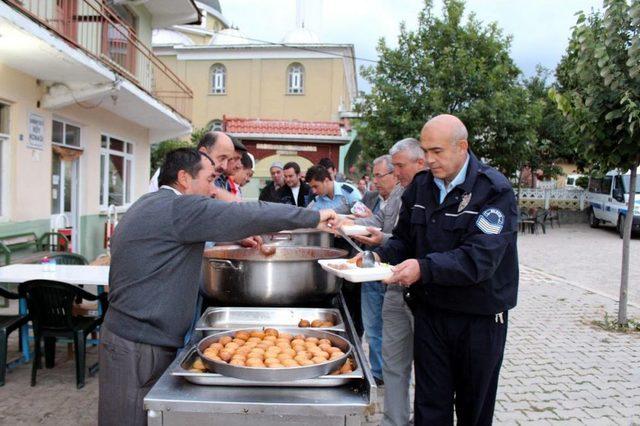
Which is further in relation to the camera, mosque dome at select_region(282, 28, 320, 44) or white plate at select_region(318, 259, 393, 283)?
mosque dome at select_region(282, 28, 320, 44)

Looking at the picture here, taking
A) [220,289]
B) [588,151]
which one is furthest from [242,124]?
[220,289]

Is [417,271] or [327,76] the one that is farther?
[327,76]

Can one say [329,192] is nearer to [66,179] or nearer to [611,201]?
[66,179]

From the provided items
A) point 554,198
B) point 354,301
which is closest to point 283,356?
point 354,301

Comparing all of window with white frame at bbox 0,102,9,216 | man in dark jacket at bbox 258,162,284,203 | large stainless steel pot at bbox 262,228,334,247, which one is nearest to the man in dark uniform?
large stainless steel pot at bbox 262,228,334,247

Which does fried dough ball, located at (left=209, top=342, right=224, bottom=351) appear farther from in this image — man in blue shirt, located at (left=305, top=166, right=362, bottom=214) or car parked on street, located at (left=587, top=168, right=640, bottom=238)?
car parked on street, located at (left=587, top=168, right=640, bottom=238)

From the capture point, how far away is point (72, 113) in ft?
30.9

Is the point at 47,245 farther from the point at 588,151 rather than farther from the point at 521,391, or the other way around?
the point at 588,151

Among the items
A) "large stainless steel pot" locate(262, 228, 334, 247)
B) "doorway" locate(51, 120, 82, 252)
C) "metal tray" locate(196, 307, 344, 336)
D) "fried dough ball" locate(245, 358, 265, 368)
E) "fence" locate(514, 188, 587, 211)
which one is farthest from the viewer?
"fence" locate(514, 188, 587, 211)

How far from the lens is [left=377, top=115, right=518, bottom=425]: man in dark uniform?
94.7 inches

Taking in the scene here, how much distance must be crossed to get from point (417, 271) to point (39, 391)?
368cm

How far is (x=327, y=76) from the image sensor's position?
102 feet

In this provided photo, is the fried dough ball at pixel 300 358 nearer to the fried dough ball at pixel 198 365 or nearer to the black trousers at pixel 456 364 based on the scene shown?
the fried dough ball at pixel 198 365

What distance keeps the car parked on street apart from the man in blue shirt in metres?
15.3
